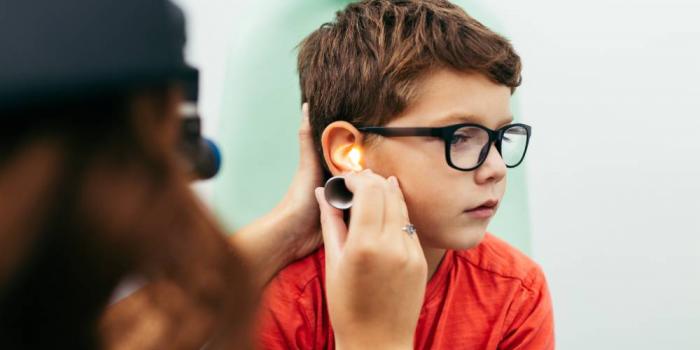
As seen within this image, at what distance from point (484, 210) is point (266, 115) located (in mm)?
619

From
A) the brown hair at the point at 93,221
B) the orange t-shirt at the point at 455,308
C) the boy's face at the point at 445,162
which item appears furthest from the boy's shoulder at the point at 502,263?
the brown hair at the point at 93,221

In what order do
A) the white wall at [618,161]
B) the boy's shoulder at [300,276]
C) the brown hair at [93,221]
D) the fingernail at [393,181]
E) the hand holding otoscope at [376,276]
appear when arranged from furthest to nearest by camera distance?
the white wall at [618,161]
the boy's shoulder at [300,276]
the fingernail at [393,181]
the hand holding otoscope at [376,276]
the brown hair at [93,221]

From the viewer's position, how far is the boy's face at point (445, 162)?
883 mm

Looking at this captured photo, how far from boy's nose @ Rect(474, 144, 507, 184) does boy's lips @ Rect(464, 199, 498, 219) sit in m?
0.04

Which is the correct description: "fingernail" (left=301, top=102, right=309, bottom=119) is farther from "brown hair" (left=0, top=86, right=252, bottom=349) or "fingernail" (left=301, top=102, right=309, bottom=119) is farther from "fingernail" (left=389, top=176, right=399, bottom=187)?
"brown hair" (left=0, top=86, right=252, bottom=349)

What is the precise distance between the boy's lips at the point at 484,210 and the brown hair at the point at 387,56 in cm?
18

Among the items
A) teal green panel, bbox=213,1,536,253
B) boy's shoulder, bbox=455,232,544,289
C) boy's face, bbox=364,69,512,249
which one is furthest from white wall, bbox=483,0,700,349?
boy's face, bbox=364,69,512,249

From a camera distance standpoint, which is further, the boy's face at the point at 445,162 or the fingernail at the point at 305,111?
the fingernail at the point at 305,111

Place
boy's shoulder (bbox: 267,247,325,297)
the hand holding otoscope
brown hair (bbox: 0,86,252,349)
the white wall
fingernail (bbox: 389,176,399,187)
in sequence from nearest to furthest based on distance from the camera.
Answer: brown hair (bbox: 0,86,252,349), the hand holding otoscope, fingernail (bbox: 389,176,399,187), boy's shoulder (bbox: 267,247,325,297), the white wall

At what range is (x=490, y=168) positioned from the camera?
2.90 feet

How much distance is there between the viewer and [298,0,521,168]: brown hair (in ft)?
2.98

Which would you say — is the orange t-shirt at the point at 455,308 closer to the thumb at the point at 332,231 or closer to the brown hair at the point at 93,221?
the thumb at the point at 332,231

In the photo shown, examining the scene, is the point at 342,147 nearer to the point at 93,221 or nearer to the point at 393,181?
the point at 393,181

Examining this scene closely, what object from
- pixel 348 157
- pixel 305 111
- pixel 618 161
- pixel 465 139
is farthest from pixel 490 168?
pixel 618 161
